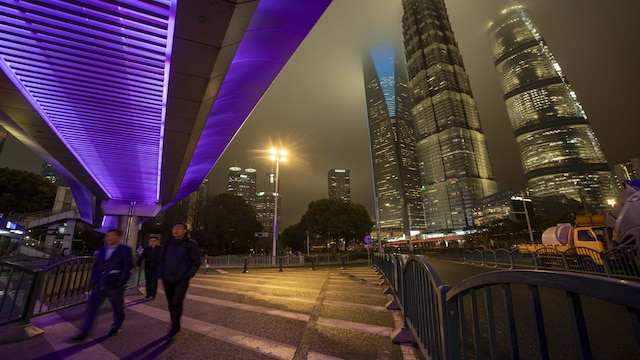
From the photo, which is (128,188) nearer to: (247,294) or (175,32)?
(247,294)

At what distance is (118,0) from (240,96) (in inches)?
125

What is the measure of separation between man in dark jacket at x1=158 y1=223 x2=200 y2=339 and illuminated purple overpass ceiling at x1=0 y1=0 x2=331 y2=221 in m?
3.81

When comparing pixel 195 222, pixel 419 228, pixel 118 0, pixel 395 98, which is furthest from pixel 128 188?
pixel 395 98

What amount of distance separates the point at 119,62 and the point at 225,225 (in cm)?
3799

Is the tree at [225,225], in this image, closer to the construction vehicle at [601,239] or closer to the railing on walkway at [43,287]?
the railing on walkway at [43,287]

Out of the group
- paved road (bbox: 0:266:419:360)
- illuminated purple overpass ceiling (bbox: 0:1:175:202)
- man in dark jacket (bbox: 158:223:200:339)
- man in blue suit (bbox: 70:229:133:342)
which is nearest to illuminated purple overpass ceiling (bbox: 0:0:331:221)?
illuminated purple overpass ceiling (bbox: 0:1:175:202)

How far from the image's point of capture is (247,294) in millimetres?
8164

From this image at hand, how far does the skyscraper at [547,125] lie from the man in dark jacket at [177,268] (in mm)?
160862

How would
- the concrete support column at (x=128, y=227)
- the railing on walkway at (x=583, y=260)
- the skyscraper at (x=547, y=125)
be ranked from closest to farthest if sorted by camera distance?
the railing on walkway at (x=583, y=260), the concrete support column at (x=128, y=227), the skyscraper at (x=547, y=125)

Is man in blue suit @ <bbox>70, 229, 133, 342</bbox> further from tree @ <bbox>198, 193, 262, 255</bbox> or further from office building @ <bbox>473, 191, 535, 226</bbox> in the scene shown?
office building @ <bbox>473, 191, 535, 226</bbox>

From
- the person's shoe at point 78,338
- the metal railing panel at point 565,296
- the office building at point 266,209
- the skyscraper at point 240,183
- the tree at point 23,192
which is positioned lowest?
the person's shoe at point 78,338

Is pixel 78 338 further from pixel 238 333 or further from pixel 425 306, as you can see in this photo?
pixel 425 306

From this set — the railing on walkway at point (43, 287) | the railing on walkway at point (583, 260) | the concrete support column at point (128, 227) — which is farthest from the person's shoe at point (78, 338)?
the concrete support column at point (128, 227)

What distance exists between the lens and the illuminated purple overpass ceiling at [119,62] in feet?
16.8
